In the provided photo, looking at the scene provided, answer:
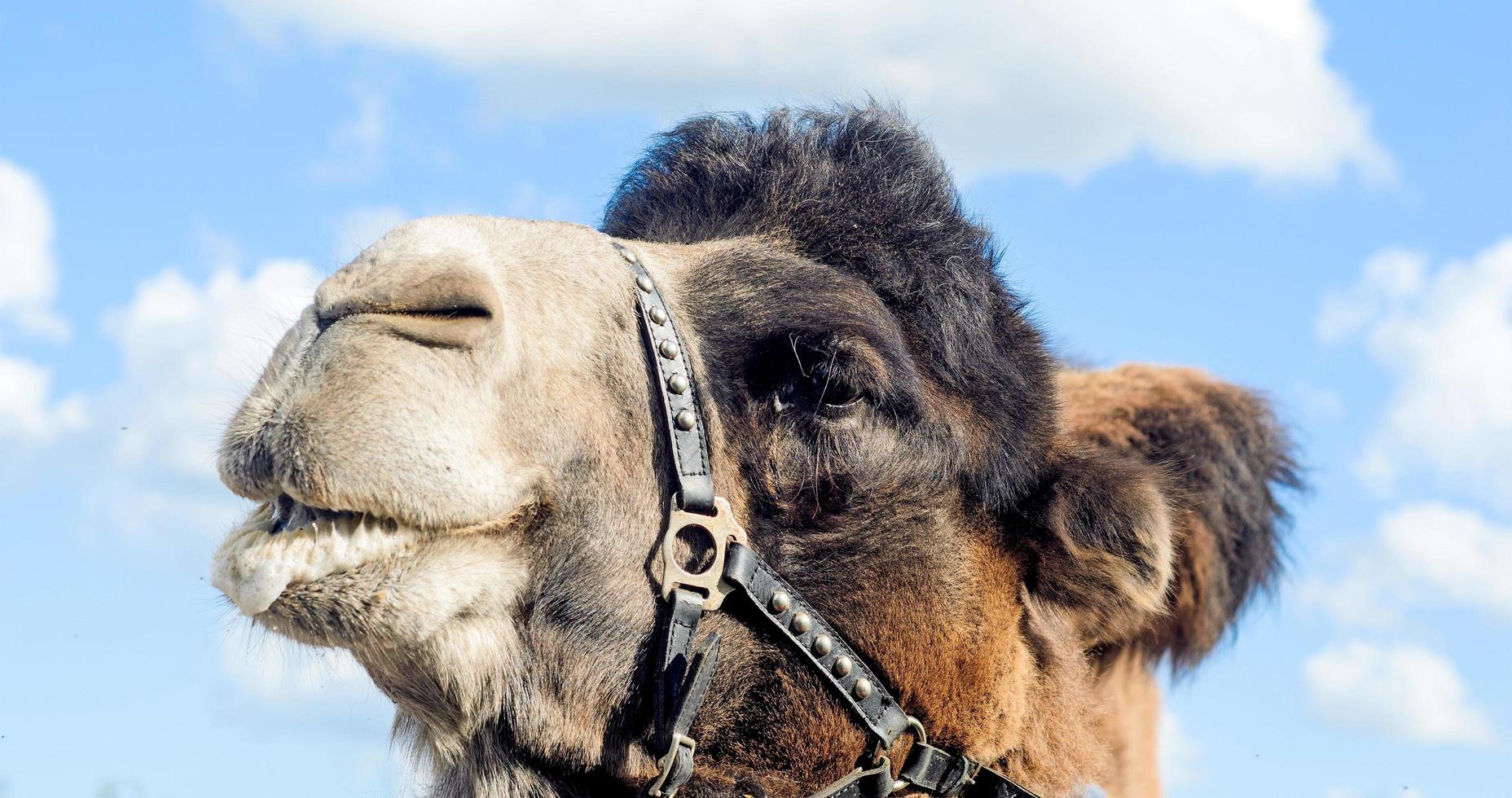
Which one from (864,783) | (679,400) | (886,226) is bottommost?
(864,783)

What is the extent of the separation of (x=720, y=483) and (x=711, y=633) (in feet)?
1.17

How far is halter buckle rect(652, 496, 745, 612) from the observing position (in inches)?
124

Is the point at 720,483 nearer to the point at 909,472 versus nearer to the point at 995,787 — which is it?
the point at 909,472

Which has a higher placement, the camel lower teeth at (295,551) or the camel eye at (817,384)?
the camel eye at (817,384)

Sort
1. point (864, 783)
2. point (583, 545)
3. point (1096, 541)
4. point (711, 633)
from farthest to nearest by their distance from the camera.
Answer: point (1096, 541), point (864, 783), point (711, 633), point (583, 545)

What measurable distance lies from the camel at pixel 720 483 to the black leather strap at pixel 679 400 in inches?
1.4

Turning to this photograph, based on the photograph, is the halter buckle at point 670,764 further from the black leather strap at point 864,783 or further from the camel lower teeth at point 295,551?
the camel lower teeth at point 295,551

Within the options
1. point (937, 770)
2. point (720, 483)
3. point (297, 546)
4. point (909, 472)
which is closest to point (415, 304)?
point (297, 546)

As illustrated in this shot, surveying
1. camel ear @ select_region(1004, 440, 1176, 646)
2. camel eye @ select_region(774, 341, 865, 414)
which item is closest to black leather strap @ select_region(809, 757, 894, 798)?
camel ear @ select_region(1004, 440, 1176, 646)

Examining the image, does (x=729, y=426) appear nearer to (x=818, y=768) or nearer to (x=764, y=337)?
(x=764, y=337)

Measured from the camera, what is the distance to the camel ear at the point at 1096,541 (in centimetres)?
357

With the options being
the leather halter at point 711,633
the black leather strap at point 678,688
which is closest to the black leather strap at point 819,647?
the leather halter at point 711,633

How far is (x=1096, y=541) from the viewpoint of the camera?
141 inches

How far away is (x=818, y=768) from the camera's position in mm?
3277
